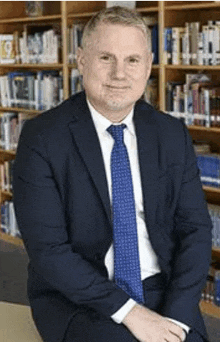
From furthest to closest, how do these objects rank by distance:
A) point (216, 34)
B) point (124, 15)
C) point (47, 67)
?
point (47, 67), point (216, 34), point (124, 15)

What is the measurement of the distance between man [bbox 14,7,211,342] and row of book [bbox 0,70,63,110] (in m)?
3.87

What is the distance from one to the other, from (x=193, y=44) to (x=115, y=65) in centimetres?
282

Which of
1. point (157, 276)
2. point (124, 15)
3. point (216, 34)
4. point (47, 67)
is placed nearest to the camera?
point (124, 15)

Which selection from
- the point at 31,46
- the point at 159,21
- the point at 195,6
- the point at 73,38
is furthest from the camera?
the point at 31,46

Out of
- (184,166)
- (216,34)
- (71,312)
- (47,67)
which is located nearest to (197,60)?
(216,34)

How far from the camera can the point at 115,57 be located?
2.06m

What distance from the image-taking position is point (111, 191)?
216 centimetres

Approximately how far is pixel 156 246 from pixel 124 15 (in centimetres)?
68

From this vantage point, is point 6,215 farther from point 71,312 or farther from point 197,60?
point 71,312

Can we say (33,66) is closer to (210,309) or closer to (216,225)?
(216,225)

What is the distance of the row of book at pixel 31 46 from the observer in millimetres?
6051

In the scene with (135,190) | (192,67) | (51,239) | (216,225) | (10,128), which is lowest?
(216,225)

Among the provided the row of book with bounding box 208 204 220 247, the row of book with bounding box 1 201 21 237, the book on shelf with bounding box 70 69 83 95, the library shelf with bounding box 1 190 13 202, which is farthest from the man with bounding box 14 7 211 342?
the library shelf with bounding box 1 190 13 202

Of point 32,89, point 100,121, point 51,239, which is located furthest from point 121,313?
point 32,89
